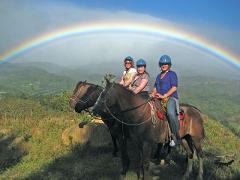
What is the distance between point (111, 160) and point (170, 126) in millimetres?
4272

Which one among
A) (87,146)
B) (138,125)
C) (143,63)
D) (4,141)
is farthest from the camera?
(4,141)

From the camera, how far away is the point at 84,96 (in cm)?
1447

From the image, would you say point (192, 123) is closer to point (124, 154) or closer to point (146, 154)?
point (146, 154)

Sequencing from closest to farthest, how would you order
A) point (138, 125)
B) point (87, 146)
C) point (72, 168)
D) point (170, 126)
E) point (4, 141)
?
point (138, 125) < point (170, 126) < point (72, 168) < point (87, 146) < point (4, 141)

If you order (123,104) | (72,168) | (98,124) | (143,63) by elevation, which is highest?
(143,63)

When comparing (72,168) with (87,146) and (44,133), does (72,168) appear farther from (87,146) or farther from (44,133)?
(44,133)

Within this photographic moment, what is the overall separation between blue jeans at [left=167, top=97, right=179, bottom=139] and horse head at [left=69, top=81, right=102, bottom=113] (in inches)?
145

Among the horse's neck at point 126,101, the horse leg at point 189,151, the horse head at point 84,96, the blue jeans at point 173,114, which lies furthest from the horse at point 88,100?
the horse leg at point 189,151

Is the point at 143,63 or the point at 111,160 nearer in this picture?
the point at 143,63

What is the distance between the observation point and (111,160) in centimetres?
1498

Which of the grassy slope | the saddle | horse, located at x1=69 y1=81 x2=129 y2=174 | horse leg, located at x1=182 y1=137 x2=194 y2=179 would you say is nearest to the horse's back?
horse leg, located at x1=182 y1=137 x2=194 y2=179

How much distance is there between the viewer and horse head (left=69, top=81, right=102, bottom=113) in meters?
14.3

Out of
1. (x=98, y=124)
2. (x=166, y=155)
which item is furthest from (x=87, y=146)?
(x=166, y=155)

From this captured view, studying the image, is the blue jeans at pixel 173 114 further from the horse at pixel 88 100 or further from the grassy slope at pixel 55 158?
the horse at pixel 88 100
